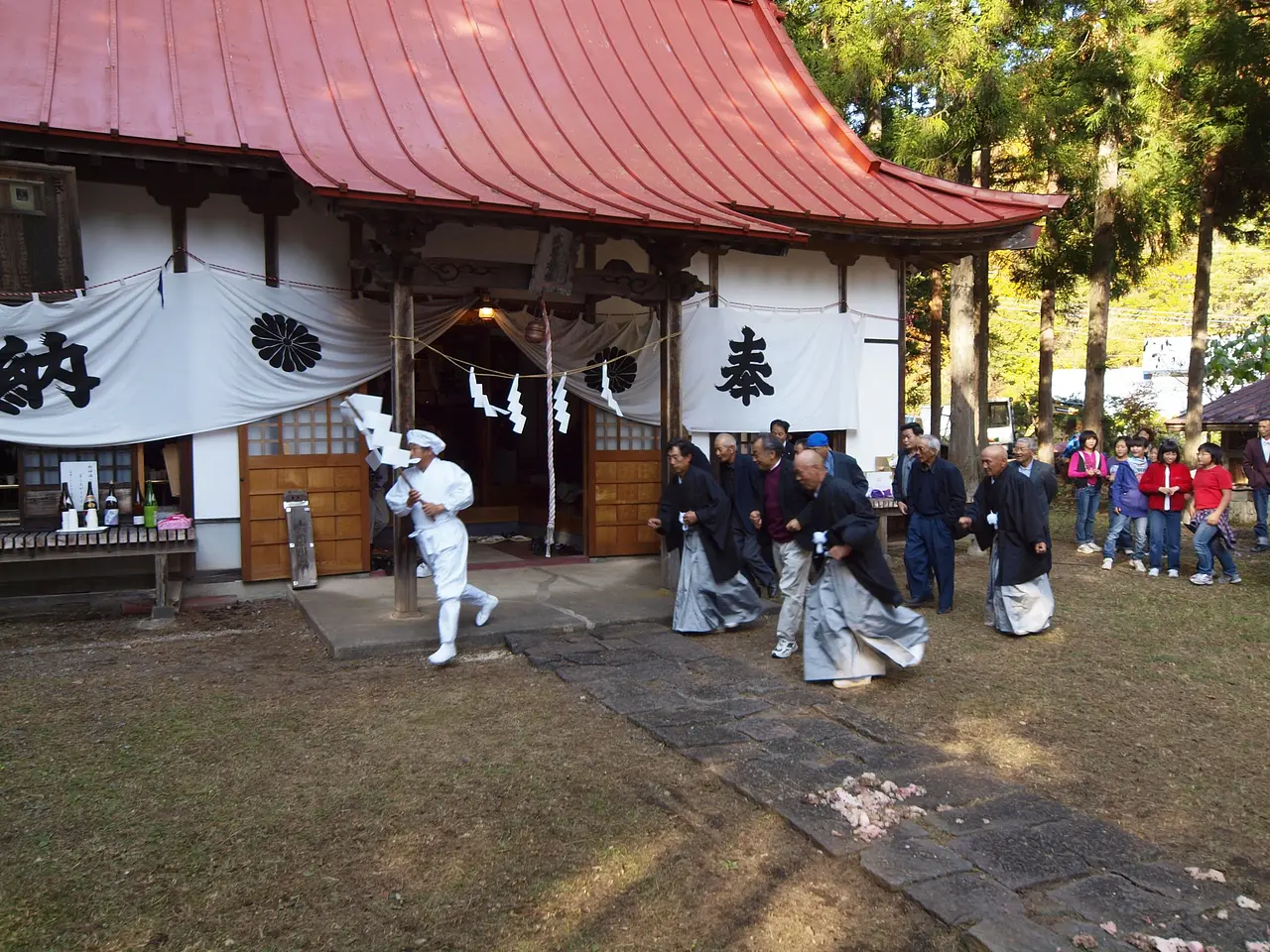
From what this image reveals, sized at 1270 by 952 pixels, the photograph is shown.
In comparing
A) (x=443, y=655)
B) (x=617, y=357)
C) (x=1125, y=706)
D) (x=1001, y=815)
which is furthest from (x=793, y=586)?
(x=617, y=357)

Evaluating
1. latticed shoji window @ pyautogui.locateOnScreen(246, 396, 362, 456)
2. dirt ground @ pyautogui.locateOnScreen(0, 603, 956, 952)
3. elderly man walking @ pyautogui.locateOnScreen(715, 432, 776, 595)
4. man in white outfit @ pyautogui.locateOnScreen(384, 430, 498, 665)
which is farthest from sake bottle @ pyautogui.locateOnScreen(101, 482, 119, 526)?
elderly man walking @ pyautogui.locateOnScreen(715, 432, 776, 595)

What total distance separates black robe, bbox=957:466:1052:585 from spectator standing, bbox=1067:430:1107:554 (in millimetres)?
4795

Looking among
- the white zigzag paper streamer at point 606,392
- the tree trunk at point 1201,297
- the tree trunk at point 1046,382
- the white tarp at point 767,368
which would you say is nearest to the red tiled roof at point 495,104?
the white tarp at point 767,368

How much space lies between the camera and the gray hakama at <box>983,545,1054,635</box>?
7.61 m

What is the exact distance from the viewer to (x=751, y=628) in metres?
7.82

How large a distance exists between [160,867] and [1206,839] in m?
4.38

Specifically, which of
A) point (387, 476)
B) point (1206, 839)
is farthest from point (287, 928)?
point (387, 476)

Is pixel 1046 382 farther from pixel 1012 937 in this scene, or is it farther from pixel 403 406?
pixel 1012 937

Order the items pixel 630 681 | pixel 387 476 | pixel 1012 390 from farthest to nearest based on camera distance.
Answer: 1. pixel 1012 390
2. pixel 387 476
3. pixel 630 681

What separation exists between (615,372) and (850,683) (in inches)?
195

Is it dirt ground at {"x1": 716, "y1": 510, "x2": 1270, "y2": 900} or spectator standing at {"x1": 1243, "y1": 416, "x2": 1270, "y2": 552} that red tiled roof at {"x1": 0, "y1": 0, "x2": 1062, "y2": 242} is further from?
spectator standing at {"x1": 1243, "y1": 416, "x2": 1270, "y2": 552}

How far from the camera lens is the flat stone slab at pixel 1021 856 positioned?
3.58m

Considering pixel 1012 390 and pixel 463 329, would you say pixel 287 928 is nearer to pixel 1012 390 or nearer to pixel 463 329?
pixel 463 329

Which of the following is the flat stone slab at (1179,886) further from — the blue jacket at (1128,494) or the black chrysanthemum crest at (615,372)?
the blue jacket at (1128,494)
